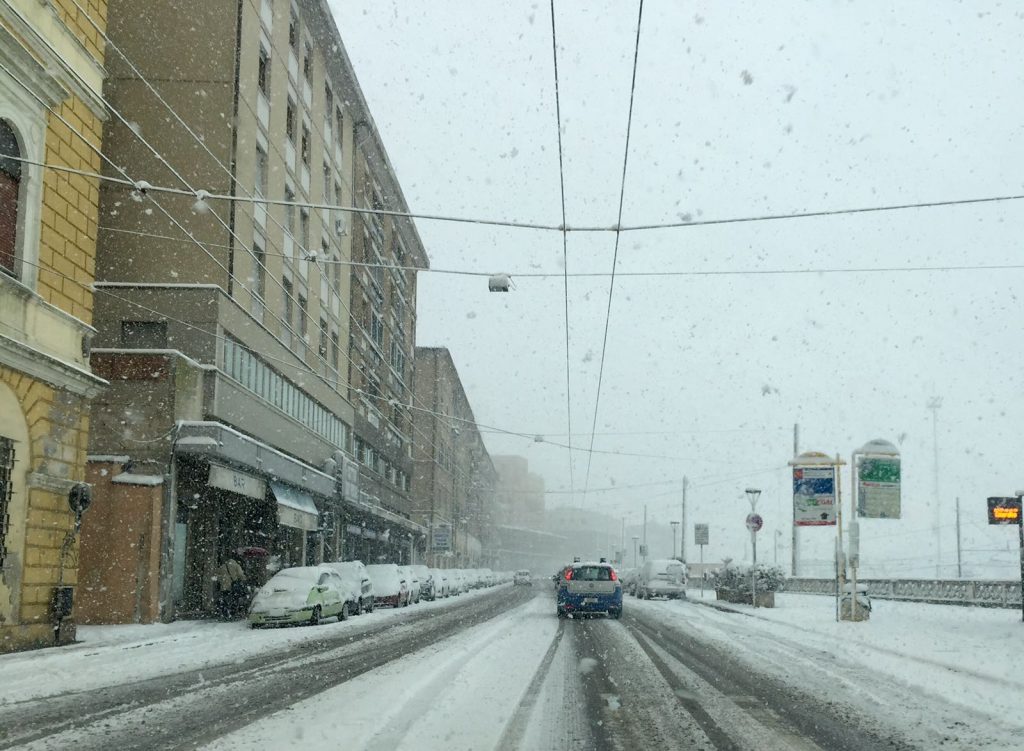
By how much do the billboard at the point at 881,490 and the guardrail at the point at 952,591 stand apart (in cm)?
637

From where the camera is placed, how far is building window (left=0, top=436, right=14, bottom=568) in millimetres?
15289

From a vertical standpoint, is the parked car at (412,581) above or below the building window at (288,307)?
below

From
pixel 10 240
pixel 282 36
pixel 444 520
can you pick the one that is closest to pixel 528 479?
pixel 444 520

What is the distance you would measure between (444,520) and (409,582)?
1983 inches

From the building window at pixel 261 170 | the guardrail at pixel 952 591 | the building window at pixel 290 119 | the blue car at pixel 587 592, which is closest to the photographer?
the blue car at pixel 587 592

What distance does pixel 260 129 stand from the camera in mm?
30016

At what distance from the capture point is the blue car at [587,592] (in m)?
24.5

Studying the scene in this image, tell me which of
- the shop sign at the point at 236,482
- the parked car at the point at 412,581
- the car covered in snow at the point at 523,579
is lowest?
the car covered in snow at the point at 523,579

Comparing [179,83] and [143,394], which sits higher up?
[179,83]

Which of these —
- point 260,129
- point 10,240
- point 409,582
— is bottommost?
point 409,582

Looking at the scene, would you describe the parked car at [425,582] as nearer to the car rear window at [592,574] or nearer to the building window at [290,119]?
the car rear window at [592,574]

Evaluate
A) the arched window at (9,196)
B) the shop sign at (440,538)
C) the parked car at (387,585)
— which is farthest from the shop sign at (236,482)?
the shop sign at (440,538)

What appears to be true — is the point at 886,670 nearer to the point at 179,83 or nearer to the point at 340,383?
the point at 179,83

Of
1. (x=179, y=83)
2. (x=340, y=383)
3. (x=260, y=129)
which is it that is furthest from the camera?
(x=340, y=383)
